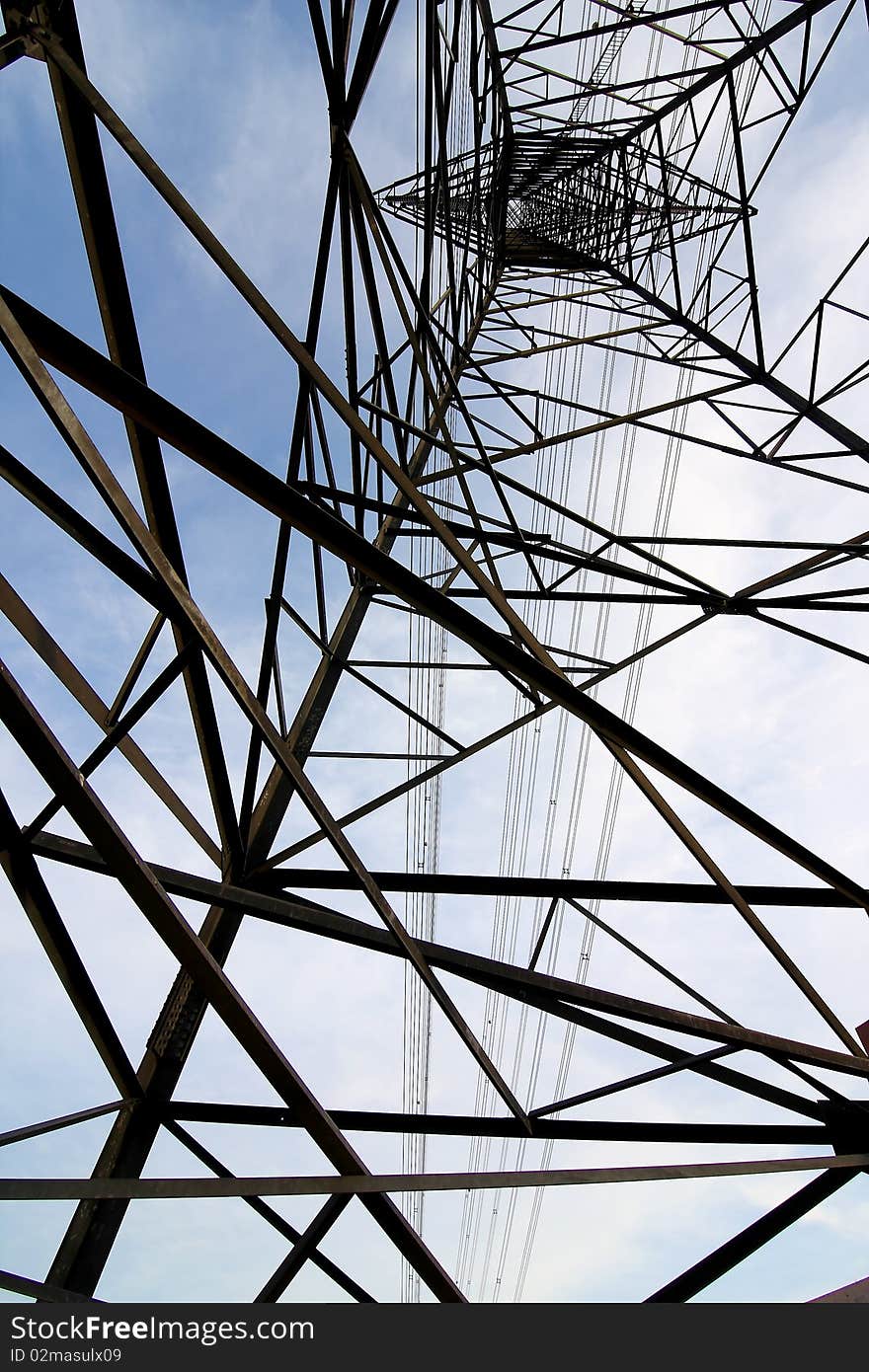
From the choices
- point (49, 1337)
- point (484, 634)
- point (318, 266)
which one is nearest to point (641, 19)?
point (318, 266)

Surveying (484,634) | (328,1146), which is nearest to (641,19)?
(484,634)

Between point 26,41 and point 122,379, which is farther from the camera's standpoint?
point 26,41

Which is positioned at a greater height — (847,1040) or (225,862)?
(225,862)

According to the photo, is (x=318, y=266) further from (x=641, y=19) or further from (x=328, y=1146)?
(x=641, y=19)

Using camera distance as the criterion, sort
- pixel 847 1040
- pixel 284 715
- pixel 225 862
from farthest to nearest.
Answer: pixel 284 715 → pixel 225 862 → pixel 847 1040

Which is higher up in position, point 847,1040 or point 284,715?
point 284,715

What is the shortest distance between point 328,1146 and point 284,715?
122 inches

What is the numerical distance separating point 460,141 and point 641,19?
4187 mm

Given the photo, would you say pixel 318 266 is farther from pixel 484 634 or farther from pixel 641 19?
pixel 641 19

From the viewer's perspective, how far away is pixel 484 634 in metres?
3.55

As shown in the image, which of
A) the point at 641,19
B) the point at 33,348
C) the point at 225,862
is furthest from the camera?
the point at 641,19

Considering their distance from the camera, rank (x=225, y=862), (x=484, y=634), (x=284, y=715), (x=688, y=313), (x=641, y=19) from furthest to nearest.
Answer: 1. (x=688, y=313)
2. (x=641, y=19)
3. (x=284, y=715)
4. (x=225, y=862)
5. (x=484, y=634)

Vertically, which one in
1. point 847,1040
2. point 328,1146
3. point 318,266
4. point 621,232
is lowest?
point 328,1146

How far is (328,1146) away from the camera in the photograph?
125 inches
